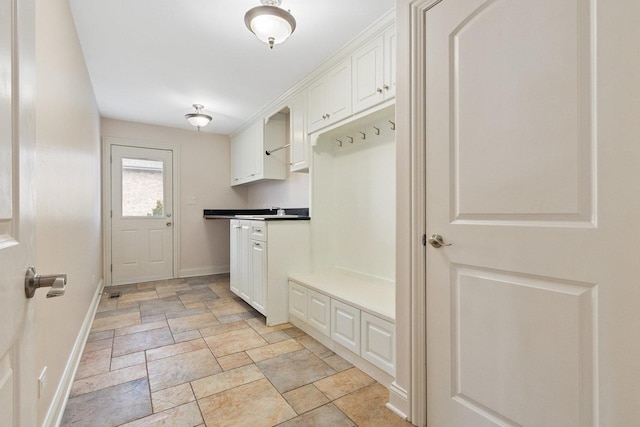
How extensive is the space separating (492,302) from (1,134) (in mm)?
1482

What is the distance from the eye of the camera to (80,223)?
94.5 inches

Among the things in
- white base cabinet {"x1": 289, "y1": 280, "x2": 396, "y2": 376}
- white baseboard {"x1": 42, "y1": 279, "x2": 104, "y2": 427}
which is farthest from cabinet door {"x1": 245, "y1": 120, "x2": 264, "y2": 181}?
white baseboard {"x1": 42, "y1": 279, "x2": 104, "y2": 427}

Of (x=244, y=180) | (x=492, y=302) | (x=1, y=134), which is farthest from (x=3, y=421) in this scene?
(x=244, y=180)

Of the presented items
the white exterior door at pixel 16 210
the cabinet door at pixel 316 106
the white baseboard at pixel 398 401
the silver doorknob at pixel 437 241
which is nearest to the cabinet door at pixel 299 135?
the cabinet door at pixel 316 106

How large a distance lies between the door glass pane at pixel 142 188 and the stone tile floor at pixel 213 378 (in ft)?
6.23

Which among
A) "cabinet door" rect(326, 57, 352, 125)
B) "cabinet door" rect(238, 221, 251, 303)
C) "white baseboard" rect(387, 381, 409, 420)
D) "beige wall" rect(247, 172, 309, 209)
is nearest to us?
"white baseboard" rect(387, 381, 409, 420)

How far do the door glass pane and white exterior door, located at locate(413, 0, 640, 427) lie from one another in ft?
14.4

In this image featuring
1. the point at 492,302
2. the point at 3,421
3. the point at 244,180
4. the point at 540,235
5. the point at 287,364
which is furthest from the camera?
the point at 244,180

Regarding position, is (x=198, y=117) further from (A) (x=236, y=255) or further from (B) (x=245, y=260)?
(B) (x=245, y=260)

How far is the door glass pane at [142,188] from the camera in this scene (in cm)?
450

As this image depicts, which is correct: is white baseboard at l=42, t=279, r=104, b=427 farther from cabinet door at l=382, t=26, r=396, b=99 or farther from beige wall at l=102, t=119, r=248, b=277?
cabinet door at l=382, t=26, r=396, b=99

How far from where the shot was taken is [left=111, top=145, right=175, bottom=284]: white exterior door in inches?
174

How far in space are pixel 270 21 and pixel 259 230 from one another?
1738 millimetres

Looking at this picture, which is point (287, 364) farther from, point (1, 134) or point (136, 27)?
point (136, 27)
